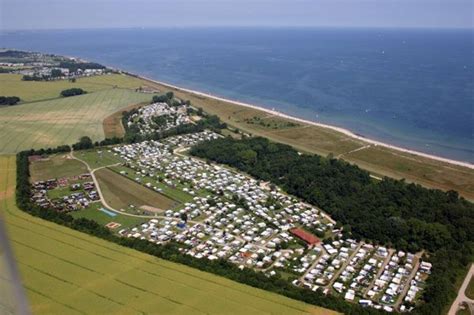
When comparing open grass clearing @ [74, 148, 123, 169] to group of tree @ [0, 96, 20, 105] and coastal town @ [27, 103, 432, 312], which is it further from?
group of tree @ [0, 96, 20, 105]

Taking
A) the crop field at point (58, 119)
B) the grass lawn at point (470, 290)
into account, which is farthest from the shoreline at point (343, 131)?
the grass lawn at point (470, 290)

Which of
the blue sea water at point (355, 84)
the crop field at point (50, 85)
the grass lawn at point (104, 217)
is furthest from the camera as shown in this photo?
the crop field at point (50, 85)

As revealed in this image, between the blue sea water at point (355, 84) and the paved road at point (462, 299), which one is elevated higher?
the blue sea water at point (355, 84)

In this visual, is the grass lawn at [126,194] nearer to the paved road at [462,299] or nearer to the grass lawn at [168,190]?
the grass lawn at [168,190]

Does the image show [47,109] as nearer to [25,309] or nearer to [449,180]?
[449,180]

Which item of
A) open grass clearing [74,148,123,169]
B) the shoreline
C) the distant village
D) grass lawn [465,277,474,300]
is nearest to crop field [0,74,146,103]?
the distant village

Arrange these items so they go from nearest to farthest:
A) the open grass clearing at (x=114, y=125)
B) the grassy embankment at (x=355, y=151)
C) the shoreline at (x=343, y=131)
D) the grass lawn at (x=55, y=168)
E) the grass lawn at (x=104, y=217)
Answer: the grass lawn at (x=104, y=217), the grass lawn at (x=55, y=168), the grassy embankment at (x=355, y=151), the shoreline at (x=343, y=131), the open grass clearing at (x=114, y=125)

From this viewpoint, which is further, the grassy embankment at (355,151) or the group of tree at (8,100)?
the group of tree at (8,100)
